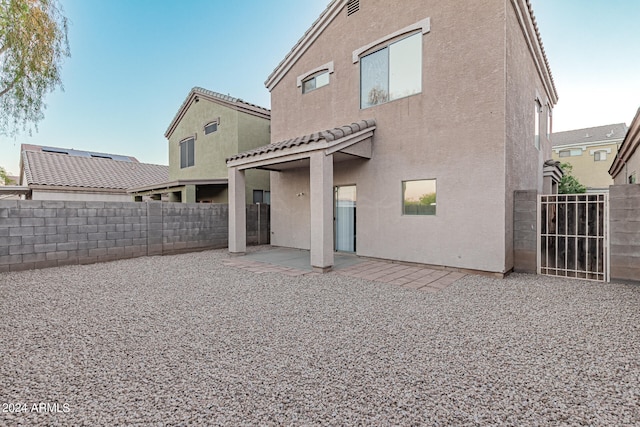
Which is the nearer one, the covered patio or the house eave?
the covered patio

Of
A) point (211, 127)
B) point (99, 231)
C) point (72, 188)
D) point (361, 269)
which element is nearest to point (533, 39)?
point (361, 269)

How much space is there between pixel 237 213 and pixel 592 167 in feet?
102

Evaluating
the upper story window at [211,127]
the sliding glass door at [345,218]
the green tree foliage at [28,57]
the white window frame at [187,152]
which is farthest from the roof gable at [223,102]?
the sliding glass door at [345,218]

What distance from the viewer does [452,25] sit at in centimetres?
715

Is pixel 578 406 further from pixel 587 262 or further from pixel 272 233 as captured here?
pixel 272 233

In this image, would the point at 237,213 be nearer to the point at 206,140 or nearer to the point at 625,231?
the point at 206,140

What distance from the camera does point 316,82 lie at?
1031 centimetres

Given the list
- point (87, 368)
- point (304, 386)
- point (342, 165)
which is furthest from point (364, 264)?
point (87, 368)

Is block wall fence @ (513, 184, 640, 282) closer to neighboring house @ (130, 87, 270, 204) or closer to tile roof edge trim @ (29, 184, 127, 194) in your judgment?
neighboring house @ (130, 87, 270, 204)

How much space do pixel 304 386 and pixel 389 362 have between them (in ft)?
3.16

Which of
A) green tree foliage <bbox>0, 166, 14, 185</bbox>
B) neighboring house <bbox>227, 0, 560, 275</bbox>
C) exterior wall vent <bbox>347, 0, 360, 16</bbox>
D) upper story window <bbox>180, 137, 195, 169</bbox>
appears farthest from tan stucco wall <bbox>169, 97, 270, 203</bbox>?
green tree foliage <bbox>0, 166, 14, 185</bbox>

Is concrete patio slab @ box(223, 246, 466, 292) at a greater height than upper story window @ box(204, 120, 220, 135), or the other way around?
upper story window @ box(204, 120, 220, 135)

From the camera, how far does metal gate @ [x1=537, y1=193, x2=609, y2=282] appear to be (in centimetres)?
632

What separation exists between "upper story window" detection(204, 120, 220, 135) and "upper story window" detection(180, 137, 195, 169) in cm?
162
